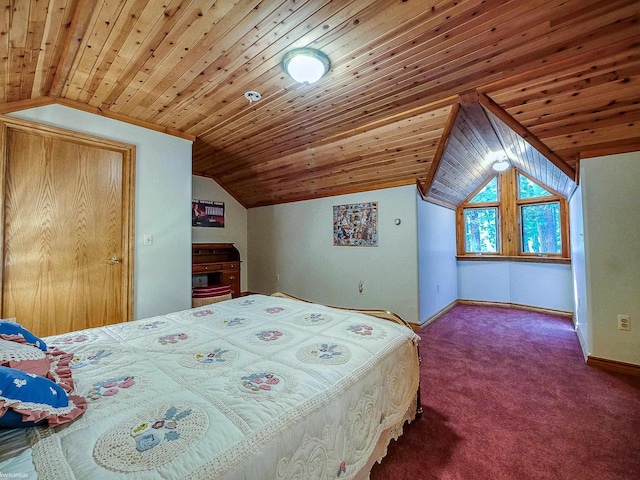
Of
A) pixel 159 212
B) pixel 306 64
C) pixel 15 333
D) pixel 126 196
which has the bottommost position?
pixel 15 333

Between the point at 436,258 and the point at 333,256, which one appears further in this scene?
the point at 333,256

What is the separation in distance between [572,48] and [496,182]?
3669mm

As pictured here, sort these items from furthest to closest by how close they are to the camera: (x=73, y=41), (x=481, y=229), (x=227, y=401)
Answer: (x=481, y=229) < (x=73, y=41) < (x=227, y=401)

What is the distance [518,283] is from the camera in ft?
15.3

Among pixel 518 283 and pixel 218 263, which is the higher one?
pixel 218 263

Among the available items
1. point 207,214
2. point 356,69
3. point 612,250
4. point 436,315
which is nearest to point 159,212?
point 207,214

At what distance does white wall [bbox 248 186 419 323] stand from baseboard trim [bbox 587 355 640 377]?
163cm

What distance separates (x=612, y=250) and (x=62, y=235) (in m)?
4.75

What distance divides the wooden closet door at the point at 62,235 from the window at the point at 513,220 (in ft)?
17.6

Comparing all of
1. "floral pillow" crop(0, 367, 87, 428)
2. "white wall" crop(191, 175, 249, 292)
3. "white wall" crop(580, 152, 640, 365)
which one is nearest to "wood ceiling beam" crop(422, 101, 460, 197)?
"white wall" crop(580, 152, 640, 365)

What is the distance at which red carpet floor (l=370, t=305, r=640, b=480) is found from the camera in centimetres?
138

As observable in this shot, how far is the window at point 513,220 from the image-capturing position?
4492mm

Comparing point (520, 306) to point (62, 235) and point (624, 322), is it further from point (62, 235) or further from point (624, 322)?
point (62, 235)

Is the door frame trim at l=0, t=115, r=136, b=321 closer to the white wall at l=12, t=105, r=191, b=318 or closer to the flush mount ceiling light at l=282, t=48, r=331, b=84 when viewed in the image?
A: the white wall at l=12, t=105, r=191, b=318
